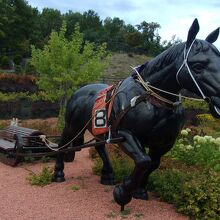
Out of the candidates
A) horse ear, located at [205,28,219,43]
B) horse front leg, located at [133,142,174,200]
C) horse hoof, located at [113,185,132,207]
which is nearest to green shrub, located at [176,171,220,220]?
horse front leg, located at [133,142,174,200]

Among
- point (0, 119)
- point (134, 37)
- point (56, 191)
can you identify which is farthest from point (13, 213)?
point (134, 37)

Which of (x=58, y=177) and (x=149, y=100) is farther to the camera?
(x=58, y=177)

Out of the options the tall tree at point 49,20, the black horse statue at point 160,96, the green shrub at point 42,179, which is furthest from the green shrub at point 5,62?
the black horse statue at point 160,96

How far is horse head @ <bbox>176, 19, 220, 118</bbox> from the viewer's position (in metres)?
4.25

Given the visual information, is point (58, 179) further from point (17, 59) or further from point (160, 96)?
point (17, 59)

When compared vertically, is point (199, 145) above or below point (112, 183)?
above

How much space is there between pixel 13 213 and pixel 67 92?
347 inches

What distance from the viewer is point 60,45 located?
12969 mm

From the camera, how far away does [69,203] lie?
5.79m

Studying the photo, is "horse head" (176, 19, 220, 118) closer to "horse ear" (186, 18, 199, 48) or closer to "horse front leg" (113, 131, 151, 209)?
"horse ear" (186, 18, 199, 48)

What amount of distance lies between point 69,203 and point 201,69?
2732 millimetres

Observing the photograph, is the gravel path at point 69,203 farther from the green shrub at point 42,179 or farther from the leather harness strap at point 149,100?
the leather harness strap at point 149,100

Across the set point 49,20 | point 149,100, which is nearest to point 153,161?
point 149,100

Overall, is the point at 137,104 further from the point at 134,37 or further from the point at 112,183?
the point at 134,37
